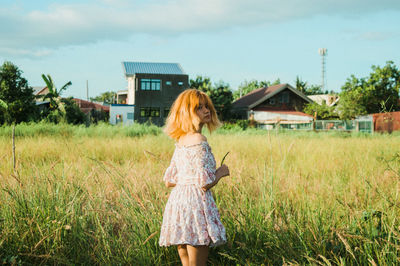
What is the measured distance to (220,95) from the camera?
3325cm

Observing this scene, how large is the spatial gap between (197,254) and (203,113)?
88 centimetres

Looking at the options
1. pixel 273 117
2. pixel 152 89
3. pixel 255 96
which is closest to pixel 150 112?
pixel 152 89

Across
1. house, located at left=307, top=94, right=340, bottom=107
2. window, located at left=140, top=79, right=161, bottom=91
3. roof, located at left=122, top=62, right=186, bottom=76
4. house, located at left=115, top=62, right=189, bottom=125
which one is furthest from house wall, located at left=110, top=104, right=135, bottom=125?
house, located at left=307, top=94, right=340, bottom=107

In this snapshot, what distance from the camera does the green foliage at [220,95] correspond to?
32.3m

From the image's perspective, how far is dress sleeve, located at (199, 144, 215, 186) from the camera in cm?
203

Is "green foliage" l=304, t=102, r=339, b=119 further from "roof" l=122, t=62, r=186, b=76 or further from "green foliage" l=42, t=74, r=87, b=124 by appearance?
"green foliage" l=42, t=74, r=87, b=124

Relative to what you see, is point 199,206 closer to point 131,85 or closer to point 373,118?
point 373,118

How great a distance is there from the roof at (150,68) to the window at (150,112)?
3505mm

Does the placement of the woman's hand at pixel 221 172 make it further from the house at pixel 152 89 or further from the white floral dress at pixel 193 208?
the house at pixel 152 89

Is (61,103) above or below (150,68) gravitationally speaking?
below

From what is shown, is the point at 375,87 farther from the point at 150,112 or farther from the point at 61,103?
the point at 61,103

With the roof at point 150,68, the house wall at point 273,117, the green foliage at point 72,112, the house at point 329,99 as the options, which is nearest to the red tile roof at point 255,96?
the house wall at point 273,117

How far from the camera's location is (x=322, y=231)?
2389 mm

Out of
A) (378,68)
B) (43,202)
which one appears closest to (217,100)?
(378,68)
